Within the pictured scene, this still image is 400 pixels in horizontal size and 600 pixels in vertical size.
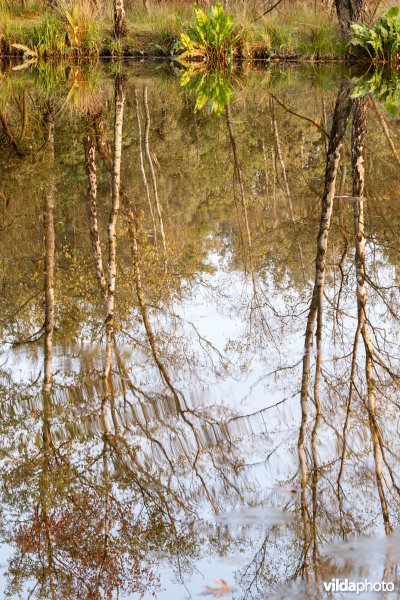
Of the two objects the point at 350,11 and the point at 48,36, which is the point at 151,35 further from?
the point at 350,11

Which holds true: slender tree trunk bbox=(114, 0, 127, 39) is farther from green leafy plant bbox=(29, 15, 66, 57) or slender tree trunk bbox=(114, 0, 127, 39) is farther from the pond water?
the pond water

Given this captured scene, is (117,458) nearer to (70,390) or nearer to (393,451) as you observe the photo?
(70,390)

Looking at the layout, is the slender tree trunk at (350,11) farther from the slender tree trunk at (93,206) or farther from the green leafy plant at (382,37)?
the slender tree trunk at (93,206)

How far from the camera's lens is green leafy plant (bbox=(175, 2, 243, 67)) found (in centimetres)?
2095

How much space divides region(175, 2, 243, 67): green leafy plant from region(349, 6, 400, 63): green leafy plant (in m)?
3.24

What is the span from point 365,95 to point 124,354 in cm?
1133

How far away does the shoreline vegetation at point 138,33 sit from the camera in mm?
21547

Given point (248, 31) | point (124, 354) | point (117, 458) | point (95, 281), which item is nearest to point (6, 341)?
point (124, 354)

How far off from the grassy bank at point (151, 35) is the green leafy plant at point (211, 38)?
59 centimetres

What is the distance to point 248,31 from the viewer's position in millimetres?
22719

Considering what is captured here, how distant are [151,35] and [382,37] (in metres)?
6.81

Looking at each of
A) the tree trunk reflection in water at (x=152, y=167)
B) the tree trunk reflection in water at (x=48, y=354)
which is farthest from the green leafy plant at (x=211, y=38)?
the tree trunk reflection in water at (x=48, y=354)

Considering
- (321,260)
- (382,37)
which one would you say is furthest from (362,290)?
(382,37)

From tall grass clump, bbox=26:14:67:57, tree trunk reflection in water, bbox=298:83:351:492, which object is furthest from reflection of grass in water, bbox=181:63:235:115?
tall grass clump, bbox=26:14:67:57
